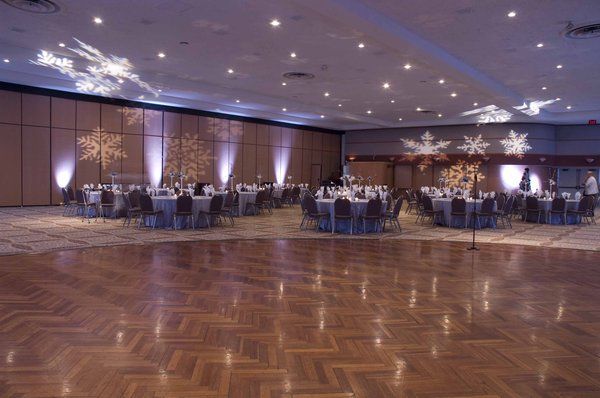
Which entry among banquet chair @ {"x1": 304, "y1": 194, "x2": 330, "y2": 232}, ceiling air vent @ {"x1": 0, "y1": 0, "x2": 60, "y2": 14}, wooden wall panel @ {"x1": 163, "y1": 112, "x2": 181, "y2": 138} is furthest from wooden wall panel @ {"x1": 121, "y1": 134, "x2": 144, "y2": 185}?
banquet chair @ {"x1": 304, "y1": 194, "x2": 330, "y2": 232}

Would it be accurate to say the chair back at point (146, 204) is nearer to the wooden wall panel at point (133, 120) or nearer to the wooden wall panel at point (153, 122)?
the wooden wall panel at point (133, 120)

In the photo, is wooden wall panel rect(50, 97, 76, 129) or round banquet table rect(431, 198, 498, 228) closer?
round banquet table rect(431, 198, 498, 228)

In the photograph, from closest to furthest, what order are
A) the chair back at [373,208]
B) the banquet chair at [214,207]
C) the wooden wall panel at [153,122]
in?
the chair back at [373,208], the banquet chair at [214,207], the wooden wall panel at [153,122]

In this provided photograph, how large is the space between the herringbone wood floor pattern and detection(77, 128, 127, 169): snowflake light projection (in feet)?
33.1

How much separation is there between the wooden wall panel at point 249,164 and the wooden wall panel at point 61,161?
23.5 feet

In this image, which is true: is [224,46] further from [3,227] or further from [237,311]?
[237,311]

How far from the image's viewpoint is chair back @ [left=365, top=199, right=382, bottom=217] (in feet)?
32.1

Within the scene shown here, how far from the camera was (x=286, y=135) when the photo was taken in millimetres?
22578

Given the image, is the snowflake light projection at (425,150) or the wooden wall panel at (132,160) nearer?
the wooden wall panel at (132,160)

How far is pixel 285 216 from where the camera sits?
44.0 feet

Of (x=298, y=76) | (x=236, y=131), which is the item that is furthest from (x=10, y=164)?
(x=298, y=76)

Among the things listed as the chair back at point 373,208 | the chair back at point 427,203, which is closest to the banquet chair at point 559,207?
the chair back at point 427,203

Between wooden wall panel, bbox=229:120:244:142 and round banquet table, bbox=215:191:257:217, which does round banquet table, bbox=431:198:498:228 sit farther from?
wooden wall panel, bbox=229:120:244:142

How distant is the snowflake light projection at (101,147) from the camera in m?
15.6
